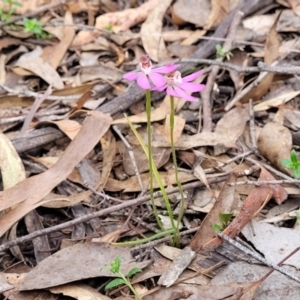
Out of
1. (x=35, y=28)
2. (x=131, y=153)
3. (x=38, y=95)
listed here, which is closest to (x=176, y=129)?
(x=131, y=153)

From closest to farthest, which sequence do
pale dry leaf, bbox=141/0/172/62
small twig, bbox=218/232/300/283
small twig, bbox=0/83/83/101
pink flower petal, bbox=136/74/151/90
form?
pink flower petal, bbox=136/74/151/90
small twig, bbox=218/232/300/283
small twig, bbox=0/83/83/101
pale dry leaf, bbox=141/0/172/62

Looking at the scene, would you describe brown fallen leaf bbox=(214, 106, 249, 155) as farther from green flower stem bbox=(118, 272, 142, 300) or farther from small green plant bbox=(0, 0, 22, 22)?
small green plant bbox=(0, 0, 22, 22)

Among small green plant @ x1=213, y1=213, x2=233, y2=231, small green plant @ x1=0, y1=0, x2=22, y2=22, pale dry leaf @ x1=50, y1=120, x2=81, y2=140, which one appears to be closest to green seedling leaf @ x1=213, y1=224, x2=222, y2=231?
small green plant @ x1=213, y1=213, x2=233, y2=231

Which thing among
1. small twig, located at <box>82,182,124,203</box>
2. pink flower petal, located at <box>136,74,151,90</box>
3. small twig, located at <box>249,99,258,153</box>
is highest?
pink flower petal, located at <box>136,74,151,90</box>

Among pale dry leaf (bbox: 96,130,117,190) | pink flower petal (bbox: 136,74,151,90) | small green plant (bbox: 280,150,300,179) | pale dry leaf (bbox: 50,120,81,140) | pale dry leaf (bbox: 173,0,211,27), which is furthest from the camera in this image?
pale dry leaf (bbox: 173,0,211,27)

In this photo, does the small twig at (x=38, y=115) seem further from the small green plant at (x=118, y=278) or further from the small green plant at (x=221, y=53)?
the small green plant at (x=118, y=278)

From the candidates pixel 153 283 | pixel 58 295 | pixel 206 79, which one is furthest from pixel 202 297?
pixel 206 79

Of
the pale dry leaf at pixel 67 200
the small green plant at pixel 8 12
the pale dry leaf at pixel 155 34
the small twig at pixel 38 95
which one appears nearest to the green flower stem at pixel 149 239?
the pale dry leaf at pixel 67 200

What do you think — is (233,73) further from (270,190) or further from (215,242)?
(215,242)
